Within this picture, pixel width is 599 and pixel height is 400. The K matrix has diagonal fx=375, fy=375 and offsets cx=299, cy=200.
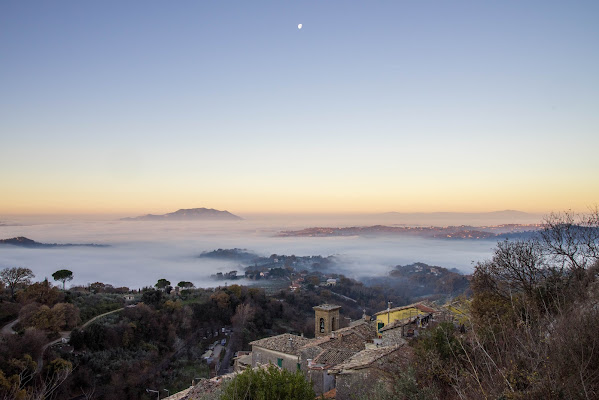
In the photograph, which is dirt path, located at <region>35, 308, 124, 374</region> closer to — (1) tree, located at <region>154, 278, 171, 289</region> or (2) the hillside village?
(2) the hillside village

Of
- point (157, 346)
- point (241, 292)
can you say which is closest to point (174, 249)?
point (241, 292)

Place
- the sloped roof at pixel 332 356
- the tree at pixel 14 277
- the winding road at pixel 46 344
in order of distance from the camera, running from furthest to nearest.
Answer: the tree at pixel 14 277
the winding road at pixel 46 344
the sloped roof at pixel 332 356

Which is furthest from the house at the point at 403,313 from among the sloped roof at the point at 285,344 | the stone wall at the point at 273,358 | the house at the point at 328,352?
the stone wall at the point at 273,358

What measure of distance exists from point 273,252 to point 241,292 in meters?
49.1

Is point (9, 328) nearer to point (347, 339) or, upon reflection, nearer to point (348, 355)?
point (347, 339)

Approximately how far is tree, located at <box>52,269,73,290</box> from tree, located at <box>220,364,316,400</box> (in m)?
37.6

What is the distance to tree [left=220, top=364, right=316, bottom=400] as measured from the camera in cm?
677

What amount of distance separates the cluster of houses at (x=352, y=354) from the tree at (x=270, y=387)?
17.1 inches

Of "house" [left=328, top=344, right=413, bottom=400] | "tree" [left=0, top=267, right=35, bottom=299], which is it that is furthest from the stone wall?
"tree" [left=0, top=267, right=35, bottom=299]

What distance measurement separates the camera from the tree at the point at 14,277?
29.4m

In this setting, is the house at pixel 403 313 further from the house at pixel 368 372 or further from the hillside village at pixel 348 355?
the house at pixel 368 372

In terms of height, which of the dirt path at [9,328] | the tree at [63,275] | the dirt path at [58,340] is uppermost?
the tree at [63,275]

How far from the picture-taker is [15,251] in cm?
5188

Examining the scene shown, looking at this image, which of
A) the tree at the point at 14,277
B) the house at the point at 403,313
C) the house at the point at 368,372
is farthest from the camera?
the tree at the point at 14,277
